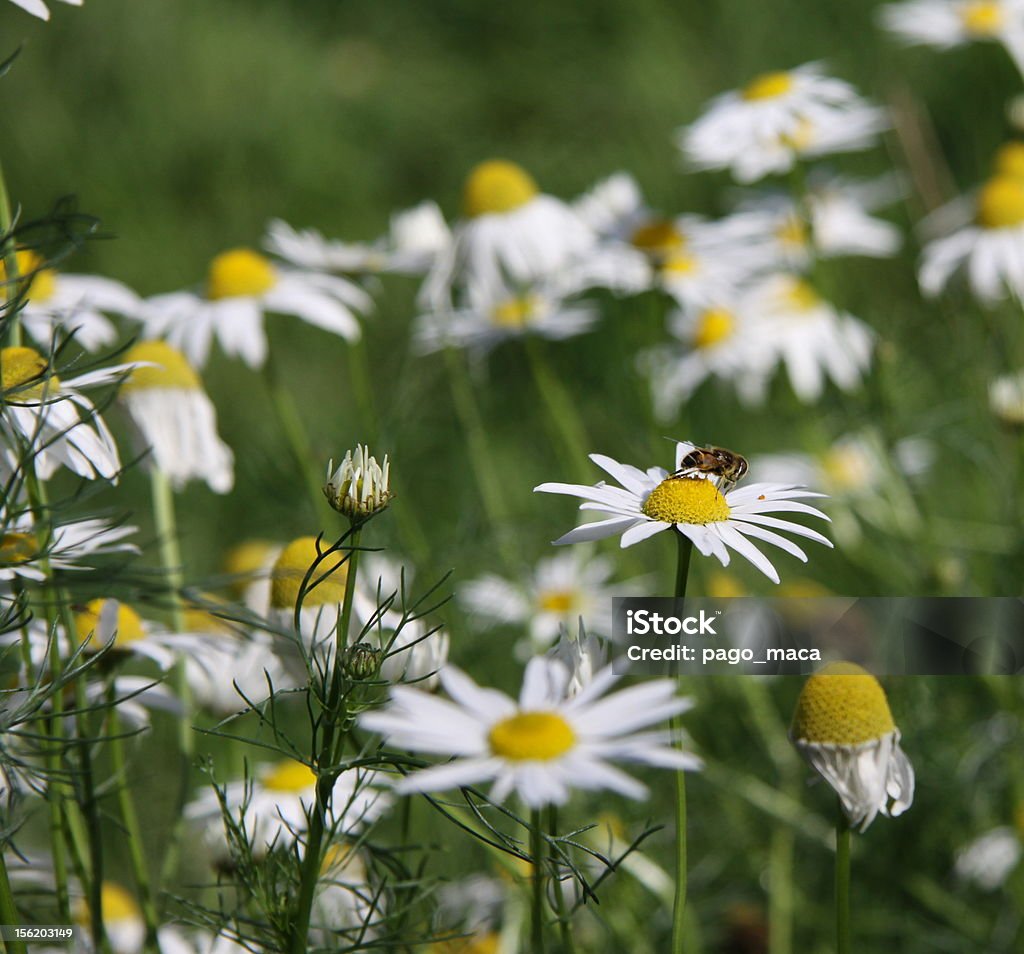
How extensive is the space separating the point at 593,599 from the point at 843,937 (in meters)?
0.70

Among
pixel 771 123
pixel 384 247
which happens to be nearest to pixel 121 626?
pixel 384 247

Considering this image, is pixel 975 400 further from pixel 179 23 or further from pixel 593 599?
pixel 179 23

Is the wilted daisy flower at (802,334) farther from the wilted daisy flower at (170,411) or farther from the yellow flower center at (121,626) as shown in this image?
the yellow flower center at (121,626)

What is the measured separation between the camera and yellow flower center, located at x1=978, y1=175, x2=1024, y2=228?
1.16 metres

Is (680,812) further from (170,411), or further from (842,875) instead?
(170,411)

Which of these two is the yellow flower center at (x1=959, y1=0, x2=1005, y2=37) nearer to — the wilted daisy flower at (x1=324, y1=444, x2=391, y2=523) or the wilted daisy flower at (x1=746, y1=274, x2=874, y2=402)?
the wilted daisy flower at (x1=746, y1=274, x2=874, y2=402)

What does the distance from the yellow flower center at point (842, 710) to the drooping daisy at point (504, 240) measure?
701mm

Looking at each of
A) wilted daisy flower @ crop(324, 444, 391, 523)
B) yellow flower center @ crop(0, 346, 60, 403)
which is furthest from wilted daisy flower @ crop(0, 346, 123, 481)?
wilted daisy flower @ crop(324, 444, 391, 523)

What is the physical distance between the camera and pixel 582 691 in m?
0.50

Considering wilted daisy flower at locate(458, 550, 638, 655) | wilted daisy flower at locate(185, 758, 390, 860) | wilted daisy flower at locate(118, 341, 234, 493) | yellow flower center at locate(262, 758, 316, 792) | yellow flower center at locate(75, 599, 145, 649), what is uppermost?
wilted daisy flower at locate(118, 341, 234, 493)

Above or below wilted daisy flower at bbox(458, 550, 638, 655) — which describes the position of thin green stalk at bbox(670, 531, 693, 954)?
below

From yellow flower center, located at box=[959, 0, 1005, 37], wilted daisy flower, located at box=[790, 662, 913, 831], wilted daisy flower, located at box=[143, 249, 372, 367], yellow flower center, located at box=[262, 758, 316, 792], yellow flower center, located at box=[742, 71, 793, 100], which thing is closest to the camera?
wilted daisy flower, located at box=[790, 662, 913, 831]

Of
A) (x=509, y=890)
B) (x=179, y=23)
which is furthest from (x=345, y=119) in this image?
(x=509, y=890)

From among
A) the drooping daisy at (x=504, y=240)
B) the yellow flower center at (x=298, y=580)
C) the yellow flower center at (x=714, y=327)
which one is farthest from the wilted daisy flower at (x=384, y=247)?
the yellow flower center at (x=298, y=580)
